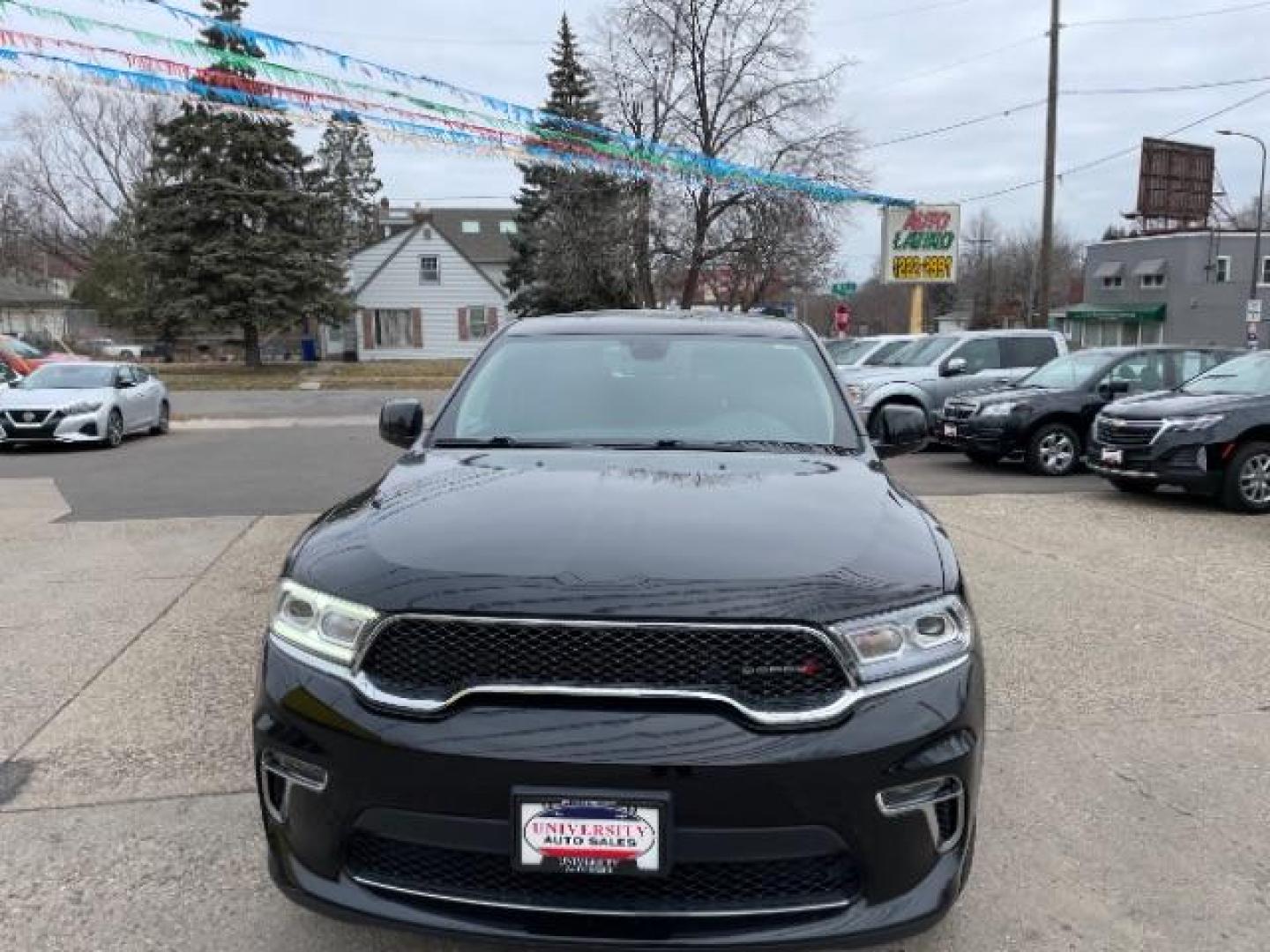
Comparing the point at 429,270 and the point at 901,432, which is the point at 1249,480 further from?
the point at 429,270

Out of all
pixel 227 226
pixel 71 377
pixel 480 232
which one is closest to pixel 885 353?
pixel 71 377

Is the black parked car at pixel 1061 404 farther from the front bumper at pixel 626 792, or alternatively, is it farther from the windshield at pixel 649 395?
the front bumper at pixel 626 792

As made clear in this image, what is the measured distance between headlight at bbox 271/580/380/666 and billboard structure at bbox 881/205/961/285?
98.4ft

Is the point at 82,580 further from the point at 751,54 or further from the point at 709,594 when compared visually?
the point at 751,54

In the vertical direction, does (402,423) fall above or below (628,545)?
above

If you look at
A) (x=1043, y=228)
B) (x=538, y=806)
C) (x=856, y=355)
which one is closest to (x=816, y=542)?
(x=538, y=806)

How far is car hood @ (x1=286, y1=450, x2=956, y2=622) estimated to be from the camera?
2301 mm

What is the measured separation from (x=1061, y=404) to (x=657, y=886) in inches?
461

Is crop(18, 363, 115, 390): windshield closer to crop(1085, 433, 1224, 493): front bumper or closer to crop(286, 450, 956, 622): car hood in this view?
crop(1085, 433, 1224, 493): front bumper

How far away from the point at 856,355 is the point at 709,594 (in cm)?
1808

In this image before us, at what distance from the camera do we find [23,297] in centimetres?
5647

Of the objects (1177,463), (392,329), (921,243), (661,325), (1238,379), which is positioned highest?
(921,243)

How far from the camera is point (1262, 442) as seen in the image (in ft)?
31.9

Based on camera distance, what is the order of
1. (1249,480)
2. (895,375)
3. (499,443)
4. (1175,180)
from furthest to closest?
1. (1175,180)
2. (895,375)
3. (1249,480)
4. (499,443)
